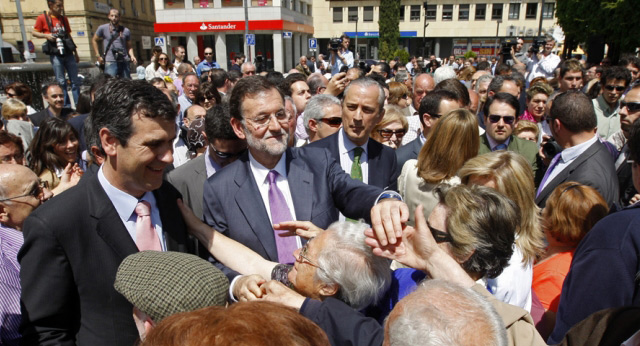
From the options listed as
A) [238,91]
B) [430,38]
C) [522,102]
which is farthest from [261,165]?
[430,38]

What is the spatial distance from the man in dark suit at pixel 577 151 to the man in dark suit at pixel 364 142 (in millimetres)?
1333

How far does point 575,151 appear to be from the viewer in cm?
347

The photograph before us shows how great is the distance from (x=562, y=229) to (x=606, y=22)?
1903cm

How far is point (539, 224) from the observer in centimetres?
260

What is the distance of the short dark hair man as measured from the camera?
5344 mm

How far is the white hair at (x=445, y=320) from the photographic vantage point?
4.10 feet

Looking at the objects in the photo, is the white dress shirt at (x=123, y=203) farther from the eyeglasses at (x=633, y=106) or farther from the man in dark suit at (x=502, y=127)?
the eyeglasses at (x=633, y=106)

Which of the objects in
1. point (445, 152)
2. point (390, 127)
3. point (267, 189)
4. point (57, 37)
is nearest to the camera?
point (267, 189)

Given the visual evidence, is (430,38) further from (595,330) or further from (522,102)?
(595,330)

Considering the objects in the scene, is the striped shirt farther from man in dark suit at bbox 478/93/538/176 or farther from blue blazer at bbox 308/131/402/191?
man in dark suit at bbox 478/93/538/176

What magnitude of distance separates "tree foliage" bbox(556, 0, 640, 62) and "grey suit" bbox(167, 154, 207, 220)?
1622cm

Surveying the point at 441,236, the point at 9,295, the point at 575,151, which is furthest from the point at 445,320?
the point at 575,151

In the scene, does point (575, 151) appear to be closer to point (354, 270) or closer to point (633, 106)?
point (633, 106)

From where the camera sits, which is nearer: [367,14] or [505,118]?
[505,118]
